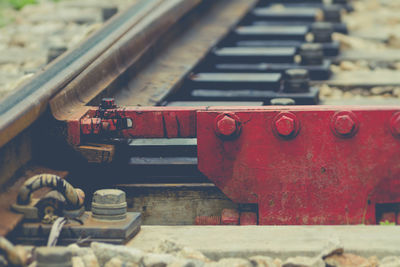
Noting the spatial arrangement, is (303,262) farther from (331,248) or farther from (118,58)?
(118,58)

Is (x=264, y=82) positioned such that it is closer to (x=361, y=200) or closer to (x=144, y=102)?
(x=144, y=102)

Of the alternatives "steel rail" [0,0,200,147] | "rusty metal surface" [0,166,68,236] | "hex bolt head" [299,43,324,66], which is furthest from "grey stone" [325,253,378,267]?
"hex bolt head" [299,43,324,66]

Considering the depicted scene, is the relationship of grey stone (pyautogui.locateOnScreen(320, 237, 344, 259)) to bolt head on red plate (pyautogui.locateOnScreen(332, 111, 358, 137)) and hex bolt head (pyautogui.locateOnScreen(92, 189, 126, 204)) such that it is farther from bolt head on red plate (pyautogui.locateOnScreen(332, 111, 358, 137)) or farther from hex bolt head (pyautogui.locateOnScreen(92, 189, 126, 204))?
hex bolt head (pyautogui.locateOnScreen(92, 189, 126, 204))

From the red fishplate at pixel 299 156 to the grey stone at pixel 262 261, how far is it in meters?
0.56

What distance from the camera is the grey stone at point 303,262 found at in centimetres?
212

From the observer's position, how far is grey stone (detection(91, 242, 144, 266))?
213cm

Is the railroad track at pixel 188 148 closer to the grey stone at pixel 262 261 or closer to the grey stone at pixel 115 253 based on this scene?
the grey stone at pixel 115 253

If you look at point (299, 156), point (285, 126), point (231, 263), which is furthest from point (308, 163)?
point (231, 263)

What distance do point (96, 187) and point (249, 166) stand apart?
640mm

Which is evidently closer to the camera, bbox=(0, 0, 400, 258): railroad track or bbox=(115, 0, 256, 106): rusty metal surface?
bbox=(0, 0, 400, 258): railroad track

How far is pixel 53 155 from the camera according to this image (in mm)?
2795

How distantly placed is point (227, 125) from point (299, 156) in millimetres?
271

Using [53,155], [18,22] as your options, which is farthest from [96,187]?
[18,22]

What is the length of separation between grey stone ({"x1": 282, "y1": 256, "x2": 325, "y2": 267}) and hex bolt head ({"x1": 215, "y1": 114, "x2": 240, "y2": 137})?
2.09 ft
